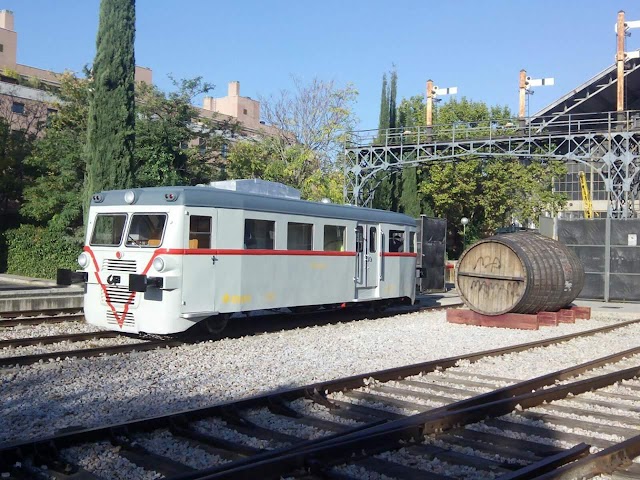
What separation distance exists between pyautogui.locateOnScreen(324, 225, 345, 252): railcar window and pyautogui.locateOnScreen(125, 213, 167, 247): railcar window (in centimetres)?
411

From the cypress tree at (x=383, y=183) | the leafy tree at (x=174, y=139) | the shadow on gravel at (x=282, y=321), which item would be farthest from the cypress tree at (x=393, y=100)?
the shadow on gravel at (x=282, y=321)

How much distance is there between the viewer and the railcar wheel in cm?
1174

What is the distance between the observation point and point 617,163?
2716cm

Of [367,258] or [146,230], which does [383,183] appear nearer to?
[367,258]

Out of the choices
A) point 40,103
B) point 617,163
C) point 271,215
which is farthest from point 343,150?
point 271,215

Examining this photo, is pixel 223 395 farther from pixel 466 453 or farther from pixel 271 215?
pixel 271 215

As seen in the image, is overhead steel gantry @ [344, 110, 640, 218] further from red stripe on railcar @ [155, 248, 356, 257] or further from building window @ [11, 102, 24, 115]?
building window @ [11, 102, 24, 115]

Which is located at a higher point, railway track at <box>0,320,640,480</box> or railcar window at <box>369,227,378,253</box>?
railcar window at <box>369,227,378,253</box>

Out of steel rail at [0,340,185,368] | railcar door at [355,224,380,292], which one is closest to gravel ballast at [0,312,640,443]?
steel rail at [0,340,185,368]

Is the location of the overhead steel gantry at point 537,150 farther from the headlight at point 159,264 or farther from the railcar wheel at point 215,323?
the headlight at point 159,264

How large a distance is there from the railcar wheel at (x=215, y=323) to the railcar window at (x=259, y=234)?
51.9 inches

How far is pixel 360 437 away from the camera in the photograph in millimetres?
5422

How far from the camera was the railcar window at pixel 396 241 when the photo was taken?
647 inches

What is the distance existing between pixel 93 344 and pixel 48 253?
706 inches
